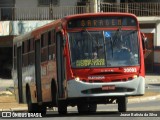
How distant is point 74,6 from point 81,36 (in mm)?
30816

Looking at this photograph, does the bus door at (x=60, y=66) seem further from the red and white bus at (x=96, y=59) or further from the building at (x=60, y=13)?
the building at (x=60, y=13)

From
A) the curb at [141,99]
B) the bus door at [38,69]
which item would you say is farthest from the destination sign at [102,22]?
the curb at [141,99]

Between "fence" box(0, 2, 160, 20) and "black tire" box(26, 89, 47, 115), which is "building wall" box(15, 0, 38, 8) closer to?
"fence" box(0, 2, 160, 20)

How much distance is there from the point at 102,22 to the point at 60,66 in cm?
191

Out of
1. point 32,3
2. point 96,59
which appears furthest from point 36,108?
point 32,3

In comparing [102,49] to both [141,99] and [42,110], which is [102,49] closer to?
[42,110]

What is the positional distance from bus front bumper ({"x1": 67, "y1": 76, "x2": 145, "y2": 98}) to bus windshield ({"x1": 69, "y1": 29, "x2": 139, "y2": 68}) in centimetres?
59

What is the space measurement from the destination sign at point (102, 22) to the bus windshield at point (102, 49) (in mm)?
232

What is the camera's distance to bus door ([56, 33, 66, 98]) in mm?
19484

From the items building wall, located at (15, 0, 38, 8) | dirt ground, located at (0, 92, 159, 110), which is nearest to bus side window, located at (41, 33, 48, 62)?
dirt ground, located at (0, 92, 159, 110)

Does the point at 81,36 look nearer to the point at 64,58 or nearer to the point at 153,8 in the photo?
the point at 64,58

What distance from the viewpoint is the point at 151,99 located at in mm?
31297

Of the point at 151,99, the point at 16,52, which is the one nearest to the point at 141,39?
the point at 16,52

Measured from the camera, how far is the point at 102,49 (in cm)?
1938
